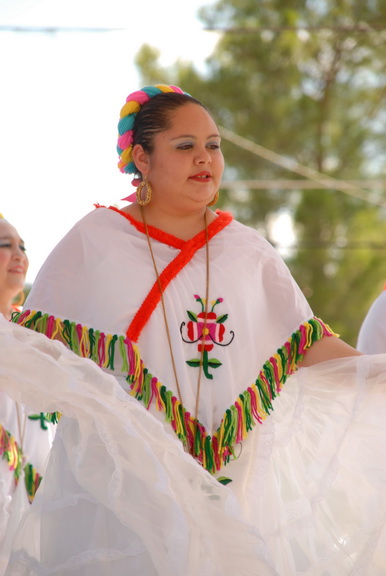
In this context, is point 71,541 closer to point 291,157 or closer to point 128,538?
point 128,538

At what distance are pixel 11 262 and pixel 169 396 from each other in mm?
1733

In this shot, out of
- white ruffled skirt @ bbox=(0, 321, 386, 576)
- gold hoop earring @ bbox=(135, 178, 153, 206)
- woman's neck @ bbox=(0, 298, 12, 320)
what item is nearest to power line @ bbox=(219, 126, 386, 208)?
woman's neck @ bbox=(0, 298, 12, 320)

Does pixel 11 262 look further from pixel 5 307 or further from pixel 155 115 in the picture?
pixel 155 115

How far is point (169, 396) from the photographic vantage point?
9.23ft

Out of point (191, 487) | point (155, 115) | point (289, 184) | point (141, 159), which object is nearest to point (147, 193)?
point (141, 159)

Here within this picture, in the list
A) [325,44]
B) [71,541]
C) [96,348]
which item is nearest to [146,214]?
[96,348]

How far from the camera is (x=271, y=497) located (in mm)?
2949

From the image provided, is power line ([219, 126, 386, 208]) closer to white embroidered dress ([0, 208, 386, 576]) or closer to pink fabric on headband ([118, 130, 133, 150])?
pink fabric on headband ([118, 130, 133, 150])

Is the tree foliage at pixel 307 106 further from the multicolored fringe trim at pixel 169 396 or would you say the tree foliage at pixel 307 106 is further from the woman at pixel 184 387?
the multicolored fringe trim at pixel 169 396

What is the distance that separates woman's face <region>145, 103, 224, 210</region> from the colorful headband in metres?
0.16

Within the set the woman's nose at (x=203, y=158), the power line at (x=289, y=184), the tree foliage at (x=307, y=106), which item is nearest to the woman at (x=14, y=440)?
the woman's nose at (x=203, y=158)

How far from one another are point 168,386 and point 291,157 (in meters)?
11.0

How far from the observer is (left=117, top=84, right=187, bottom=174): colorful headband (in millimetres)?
3232

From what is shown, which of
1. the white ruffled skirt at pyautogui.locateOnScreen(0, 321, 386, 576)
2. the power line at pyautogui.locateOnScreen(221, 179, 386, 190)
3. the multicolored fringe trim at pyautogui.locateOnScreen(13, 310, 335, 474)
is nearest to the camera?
the white ruffled skirt at pyautogui.locateOnScreen(0, 321, 386, 576)
